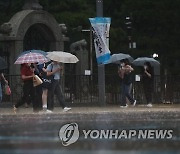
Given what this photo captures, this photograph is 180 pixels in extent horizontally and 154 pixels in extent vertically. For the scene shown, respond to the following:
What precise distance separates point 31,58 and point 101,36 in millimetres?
3093

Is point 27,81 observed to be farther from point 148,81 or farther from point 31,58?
point 148,81

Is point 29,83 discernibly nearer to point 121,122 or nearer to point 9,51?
point 121,122

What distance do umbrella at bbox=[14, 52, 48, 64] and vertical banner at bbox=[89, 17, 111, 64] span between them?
2319mm

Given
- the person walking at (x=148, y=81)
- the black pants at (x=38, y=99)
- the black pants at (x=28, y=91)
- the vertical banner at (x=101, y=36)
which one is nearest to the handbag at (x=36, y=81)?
the black pants at (x=28, y=91)

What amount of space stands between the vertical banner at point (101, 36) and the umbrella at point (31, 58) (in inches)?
91.3

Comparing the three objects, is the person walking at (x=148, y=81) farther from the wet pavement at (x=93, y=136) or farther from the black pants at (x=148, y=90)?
the wet pavement at (x=93, y=136)

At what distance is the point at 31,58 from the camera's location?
18.1 meters

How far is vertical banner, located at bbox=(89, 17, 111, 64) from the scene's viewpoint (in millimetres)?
19938

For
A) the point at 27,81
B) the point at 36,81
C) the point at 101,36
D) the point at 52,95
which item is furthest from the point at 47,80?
the point at 101,36

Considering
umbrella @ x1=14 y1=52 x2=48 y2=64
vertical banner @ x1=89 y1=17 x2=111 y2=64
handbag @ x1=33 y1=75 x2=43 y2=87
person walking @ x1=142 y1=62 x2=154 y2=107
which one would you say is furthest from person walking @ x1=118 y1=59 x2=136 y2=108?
handbag @ x1=33 y1=75 x2=43 y2=87

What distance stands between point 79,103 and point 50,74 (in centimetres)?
475

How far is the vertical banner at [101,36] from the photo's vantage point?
785 inches

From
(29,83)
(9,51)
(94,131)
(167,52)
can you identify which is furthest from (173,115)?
(167,52)

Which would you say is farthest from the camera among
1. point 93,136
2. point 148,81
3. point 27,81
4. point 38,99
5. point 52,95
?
point 148,81
